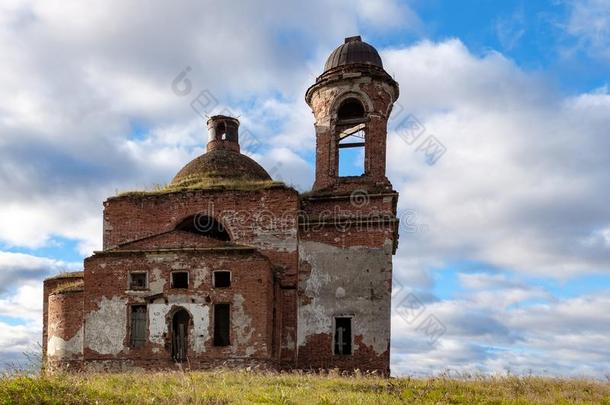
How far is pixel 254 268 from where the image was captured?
1623 centimetres

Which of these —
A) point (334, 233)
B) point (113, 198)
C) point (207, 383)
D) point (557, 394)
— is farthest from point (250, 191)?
point (557, 394)

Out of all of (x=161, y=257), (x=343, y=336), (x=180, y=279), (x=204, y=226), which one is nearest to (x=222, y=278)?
(x=180, y=279)

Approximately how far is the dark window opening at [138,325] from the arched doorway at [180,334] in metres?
0.86

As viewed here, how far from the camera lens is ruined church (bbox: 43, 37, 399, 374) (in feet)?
53.2

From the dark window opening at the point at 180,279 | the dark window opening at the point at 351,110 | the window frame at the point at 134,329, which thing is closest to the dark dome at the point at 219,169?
the dark window opening at the point at 351,110

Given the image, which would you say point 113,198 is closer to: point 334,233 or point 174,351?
point 174,351

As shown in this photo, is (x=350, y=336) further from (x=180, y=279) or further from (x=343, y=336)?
(x=180, y=279)

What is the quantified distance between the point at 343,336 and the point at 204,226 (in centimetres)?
537

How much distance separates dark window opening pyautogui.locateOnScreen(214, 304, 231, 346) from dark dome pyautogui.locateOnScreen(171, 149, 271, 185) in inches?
205

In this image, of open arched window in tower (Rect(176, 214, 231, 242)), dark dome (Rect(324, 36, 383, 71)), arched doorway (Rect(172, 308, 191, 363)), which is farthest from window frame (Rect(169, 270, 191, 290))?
dark dome (Rect(324, 36, 383, 71))

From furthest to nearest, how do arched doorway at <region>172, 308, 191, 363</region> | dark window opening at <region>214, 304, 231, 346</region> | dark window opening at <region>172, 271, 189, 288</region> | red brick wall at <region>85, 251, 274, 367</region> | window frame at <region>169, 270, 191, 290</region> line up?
dark window opening at <region>172, 271, 189, 288</region>
window frame at <region>169, 270, 191, 290</region>
dark window opening at <region>214, 304, 231, 346</region>
arched doorway at <region>172, 308, 191, 363</region>
red brick wall at <region>85, 251, 274, 367</region>

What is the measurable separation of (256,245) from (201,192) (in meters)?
2.41

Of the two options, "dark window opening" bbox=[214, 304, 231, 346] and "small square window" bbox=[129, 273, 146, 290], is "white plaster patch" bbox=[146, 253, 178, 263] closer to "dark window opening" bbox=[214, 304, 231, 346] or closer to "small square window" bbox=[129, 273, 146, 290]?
"small square window" bbox=[129, 273, 146, 290]

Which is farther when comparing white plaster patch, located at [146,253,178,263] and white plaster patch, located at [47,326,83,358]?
white plaster patch, located at [47,326,83,358]
